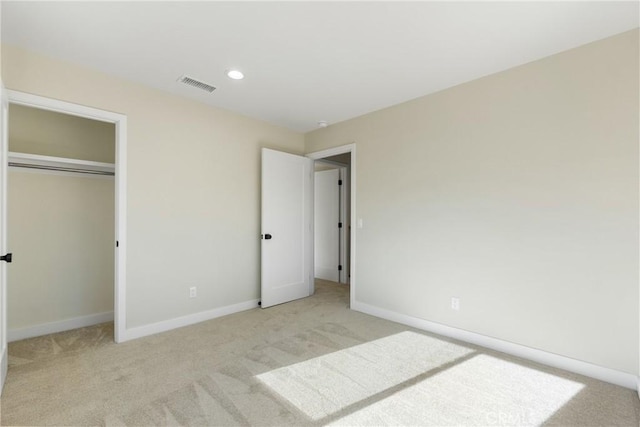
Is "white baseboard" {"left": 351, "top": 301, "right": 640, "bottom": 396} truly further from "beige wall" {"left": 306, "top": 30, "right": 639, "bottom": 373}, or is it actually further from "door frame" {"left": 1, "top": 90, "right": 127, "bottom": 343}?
"door frame" {"left": 1, "top": 90, "right": 127, "bottom": 343}

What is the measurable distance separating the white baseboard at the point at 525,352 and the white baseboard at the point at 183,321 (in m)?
1.76

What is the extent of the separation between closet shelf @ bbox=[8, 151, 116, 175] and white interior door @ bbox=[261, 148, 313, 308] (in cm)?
182

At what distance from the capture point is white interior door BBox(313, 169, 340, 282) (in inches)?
226

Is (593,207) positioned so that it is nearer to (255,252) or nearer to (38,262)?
(255,252)

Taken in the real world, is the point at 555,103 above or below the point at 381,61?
below

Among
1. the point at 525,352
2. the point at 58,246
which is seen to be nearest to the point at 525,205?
the point at 525,352

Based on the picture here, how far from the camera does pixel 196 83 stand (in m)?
3.00

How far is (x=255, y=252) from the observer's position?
13.4ft

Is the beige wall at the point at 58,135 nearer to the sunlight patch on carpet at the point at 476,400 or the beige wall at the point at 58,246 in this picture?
the beige wall at the point at 58,246

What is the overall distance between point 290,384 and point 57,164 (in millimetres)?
Answer: 3179

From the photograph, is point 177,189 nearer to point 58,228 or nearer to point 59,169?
point 59,169

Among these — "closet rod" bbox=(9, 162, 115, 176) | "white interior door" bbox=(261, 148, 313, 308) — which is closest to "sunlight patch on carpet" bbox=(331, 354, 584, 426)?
"white interior door" bbox=(261, 148, 313, 308)

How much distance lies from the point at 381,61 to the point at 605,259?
7.60 ft

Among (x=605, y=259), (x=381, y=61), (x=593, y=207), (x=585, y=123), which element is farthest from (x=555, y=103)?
Result: (x=381, y=61)
